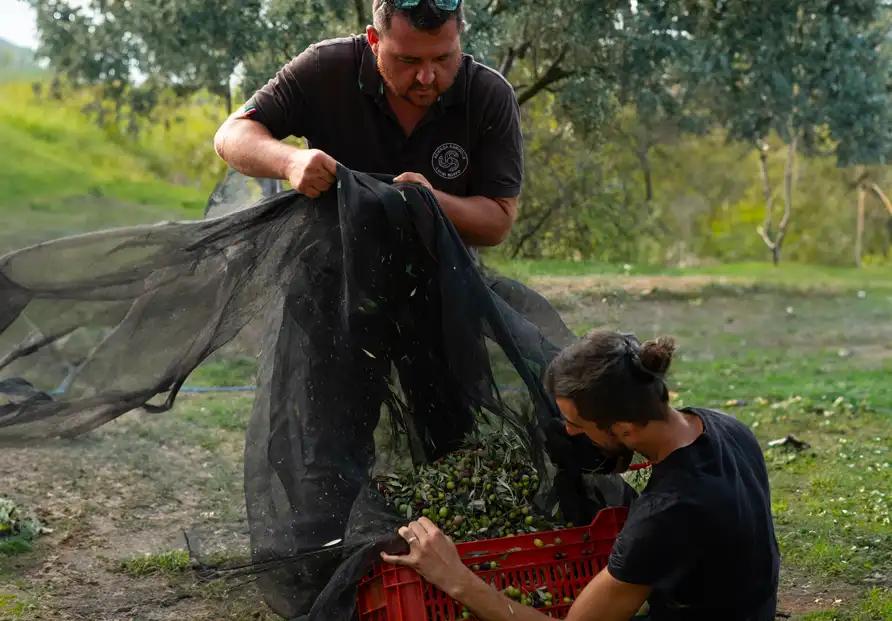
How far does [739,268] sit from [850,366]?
1172 centimetres

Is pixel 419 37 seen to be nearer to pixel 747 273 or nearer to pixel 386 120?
pixel 386 120

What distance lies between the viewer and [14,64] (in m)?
13.8

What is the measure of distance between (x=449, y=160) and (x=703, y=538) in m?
1.39

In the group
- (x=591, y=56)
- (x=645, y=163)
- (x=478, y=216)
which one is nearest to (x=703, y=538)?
(x=478, y=216)

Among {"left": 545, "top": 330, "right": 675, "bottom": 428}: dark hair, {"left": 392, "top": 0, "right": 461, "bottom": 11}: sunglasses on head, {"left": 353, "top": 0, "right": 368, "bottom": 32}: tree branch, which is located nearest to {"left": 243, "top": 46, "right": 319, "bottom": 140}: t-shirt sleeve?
{"left": 392, "top": 0, "right": 461, "bottom": 11}: sunglasses on head

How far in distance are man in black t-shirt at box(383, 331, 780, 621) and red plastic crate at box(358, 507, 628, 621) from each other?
0.08 metres

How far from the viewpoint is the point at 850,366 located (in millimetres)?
10070

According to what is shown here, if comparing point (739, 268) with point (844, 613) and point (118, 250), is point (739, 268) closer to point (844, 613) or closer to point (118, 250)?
point (844, 613)

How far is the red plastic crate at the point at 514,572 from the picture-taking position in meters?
2.65

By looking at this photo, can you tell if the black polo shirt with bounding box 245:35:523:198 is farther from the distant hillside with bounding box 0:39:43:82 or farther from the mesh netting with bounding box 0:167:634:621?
the distant hillside with bounding box 0:39:43:82

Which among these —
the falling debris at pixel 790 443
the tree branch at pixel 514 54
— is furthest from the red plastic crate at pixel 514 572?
the tree branch at pixel 514 54

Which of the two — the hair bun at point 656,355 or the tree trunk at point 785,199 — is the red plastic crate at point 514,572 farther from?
the tree trunk at point 785,199

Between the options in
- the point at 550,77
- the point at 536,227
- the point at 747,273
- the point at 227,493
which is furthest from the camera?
the point at 747,273

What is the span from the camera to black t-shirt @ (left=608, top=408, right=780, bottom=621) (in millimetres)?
2498
